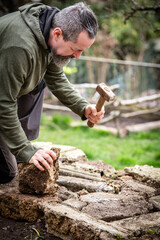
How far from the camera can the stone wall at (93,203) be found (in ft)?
7.04

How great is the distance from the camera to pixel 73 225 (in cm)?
218

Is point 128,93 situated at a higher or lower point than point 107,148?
lower

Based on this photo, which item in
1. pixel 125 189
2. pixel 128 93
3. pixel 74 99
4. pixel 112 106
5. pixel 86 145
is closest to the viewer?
pixel 125 189

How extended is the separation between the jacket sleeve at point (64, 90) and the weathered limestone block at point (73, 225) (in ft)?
3.41

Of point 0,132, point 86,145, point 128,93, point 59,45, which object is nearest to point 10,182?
point 0,132

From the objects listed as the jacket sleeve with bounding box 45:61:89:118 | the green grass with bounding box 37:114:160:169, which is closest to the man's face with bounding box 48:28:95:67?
the jacket sleeve with bounding box 45:61:89:118

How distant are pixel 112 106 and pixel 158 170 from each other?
4.45 metres

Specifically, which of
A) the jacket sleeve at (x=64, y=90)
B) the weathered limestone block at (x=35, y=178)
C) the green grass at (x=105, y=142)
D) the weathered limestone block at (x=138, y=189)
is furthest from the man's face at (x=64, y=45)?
the green grass at (x=105, y=142)

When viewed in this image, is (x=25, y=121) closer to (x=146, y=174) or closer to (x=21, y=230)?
(x=21, y=230)

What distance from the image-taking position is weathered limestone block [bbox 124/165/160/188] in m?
2.92

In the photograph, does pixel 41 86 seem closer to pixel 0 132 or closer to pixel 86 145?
pixel 0 132

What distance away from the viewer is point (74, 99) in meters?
3.02

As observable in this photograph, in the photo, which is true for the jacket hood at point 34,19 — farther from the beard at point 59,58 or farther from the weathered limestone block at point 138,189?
the weathered limestone block at point 138,189

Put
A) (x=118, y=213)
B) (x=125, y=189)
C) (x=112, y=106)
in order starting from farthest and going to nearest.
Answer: (x=112, y=106), (x=125, y=189), (x=118, y=213)
